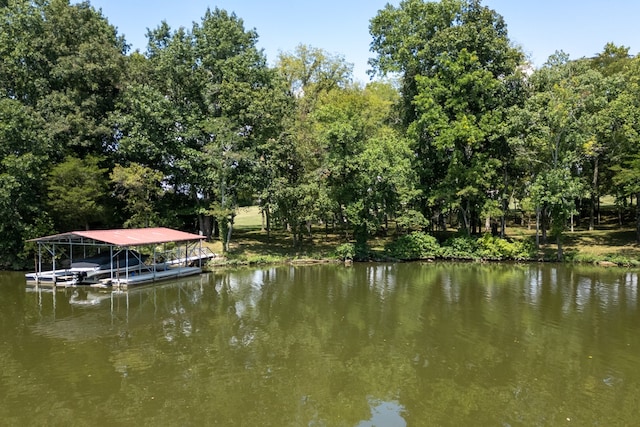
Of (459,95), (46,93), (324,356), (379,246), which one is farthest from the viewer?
(379,246)

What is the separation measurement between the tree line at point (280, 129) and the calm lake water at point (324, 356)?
10622 mm

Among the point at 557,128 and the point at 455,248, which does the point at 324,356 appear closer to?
the point at 455,248

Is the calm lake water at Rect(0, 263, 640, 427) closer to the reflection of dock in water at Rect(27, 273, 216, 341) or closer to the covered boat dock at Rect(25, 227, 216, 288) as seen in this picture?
the reflection of dock in water at Rect(27, 273, 216, 341)

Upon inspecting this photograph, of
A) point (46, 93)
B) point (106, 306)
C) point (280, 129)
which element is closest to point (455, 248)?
point (280, 129)

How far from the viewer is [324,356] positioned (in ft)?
43.6

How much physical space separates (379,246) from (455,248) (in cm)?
647

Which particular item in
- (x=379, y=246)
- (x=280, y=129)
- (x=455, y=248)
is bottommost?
(x=379, y=246)

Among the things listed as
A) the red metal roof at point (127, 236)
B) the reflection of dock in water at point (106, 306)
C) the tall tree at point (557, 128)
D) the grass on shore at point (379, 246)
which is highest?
the tall tree at point (557, 128)

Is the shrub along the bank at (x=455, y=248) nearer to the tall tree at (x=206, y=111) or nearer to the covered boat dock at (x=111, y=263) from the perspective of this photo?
the tall tree at (x=206, y=111)

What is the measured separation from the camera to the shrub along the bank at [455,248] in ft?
109

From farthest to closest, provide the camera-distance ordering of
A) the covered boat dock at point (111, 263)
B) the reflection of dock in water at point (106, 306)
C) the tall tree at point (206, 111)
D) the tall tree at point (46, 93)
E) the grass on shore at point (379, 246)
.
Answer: the tall tree at point (206, 111) → the grass on shore at point (379, 246) → the tall tree at point (46, 93) → the covered boat dock at point (111, 263) → the reflection of dock in water at point (106, 306)

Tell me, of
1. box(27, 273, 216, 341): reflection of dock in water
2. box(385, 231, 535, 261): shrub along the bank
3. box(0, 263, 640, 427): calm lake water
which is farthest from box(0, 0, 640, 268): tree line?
box(0, 263, 640, 427): calm lake water

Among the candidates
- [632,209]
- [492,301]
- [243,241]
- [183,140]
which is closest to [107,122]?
[183,140]

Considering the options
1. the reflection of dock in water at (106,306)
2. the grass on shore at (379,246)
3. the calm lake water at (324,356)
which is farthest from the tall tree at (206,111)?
the calm lake water at (324,356)
